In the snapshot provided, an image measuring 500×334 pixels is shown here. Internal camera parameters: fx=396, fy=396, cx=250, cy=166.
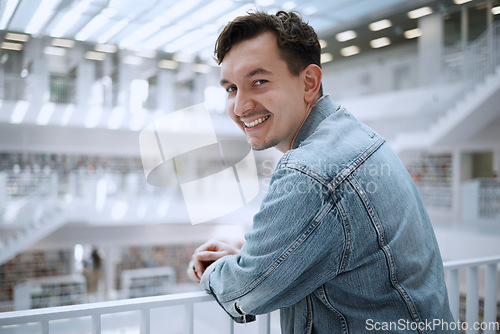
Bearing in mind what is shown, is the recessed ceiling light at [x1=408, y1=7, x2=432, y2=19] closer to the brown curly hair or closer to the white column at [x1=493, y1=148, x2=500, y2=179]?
the white column at [x1=493, y1=148, x2=500, y2=179]

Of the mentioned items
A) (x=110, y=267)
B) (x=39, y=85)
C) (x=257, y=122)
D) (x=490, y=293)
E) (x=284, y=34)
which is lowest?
(x=110, y=267)

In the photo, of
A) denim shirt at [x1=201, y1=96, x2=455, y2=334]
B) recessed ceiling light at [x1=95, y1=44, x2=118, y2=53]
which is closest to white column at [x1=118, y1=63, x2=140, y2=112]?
recessed ceiling light at [x1=95, y1=44, x2=118, y2=53]

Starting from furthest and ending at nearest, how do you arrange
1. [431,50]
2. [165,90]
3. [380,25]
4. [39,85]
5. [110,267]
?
[165,90], [110,267], [39,85], [431,50], [380,25]

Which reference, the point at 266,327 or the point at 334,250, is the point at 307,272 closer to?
the point at 334,250

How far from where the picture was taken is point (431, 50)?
494 centimetres

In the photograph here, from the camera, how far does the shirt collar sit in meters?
0.56

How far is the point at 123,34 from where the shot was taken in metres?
3.96

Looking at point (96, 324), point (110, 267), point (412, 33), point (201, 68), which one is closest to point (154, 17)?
point (201, 68)

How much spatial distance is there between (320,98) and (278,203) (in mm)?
207

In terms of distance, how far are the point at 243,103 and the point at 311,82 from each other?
11cm

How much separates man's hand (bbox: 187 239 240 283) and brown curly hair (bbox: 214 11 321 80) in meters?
0.29

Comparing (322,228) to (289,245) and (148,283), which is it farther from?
(148,283)

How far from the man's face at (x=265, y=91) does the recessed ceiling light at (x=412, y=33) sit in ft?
16.6

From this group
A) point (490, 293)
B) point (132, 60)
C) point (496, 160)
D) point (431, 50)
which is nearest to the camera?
point (490, 293)
